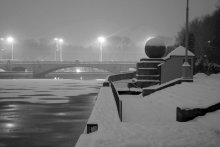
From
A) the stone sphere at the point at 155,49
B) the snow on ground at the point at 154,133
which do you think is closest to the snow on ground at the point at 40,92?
the stone sphere at the point at 155,49

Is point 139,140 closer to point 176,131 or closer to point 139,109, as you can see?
point 176,131

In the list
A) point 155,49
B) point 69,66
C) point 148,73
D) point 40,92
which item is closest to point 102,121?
point 40,92

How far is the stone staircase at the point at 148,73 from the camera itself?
31.4 meters

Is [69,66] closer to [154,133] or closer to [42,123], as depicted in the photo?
[42,123]

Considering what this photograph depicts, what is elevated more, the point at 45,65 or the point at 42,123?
the point at 45,65

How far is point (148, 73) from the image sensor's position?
31.7 metres

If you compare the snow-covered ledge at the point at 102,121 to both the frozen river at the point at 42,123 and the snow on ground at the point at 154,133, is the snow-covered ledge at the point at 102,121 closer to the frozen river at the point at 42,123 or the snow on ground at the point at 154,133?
the snow on ground at the point at 154,133

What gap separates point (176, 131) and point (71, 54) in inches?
Answer: 5628

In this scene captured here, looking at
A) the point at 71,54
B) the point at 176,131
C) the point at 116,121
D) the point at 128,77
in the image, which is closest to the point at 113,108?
the point at 116,121

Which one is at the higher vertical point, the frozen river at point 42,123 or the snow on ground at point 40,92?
the snow on ground at point 40,92

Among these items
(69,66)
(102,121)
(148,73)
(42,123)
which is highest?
(69,66)

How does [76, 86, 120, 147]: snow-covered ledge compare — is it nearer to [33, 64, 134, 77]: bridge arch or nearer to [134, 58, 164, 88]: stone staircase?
[134, 58, 164, 88]: stone staircase

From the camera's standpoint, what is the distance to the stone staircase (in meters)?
31.4

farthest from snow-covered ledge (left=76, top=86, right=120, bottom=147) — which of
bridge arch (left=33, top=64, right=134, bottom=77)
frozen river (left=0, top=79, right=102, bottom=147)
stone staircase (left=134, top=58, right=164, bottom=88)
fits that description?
bridge arch (left=33, top=64, right=134, bottom=77)
